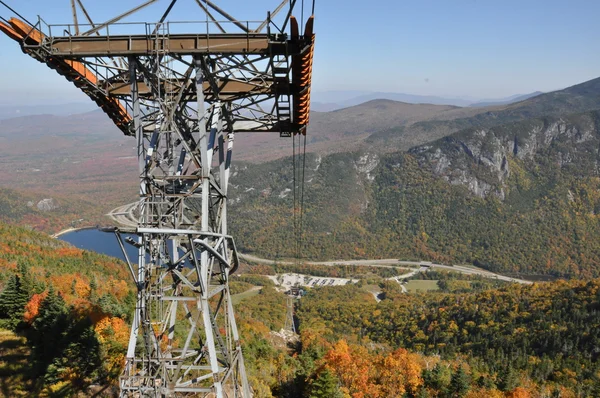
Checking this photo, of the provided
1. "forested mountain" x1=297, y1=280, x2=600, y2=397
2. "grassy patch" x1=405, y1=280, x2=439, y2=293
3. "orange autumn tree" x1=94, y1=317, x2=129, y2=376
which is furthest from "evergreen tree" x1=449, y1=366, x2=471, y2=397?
"grassy patch" x1=405, y1=280, x2=439, y2=293

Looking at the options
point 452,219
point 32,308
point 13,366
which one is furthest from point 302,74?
point 452,219

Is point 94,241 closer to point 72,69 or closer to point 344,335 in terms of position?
point 344,335

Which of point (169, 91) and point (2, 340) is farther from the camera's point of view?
point (2, 340)

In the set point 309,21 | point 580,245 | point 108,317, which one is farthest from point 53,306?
point 580,245

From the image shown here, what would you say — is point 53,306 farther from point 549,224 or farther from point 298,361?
point 549,224

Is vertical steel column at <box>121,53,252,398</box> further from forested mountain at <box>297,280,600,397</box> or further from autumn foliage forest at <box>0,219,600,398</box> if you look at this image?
forested mountain at <box>297,280,600,397</box>

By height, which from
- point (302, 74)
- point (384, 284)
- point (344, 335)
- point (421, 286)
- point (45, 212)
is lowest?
point (421, 286)

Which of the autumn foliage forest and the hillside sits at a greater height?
the autumn foliage forest
